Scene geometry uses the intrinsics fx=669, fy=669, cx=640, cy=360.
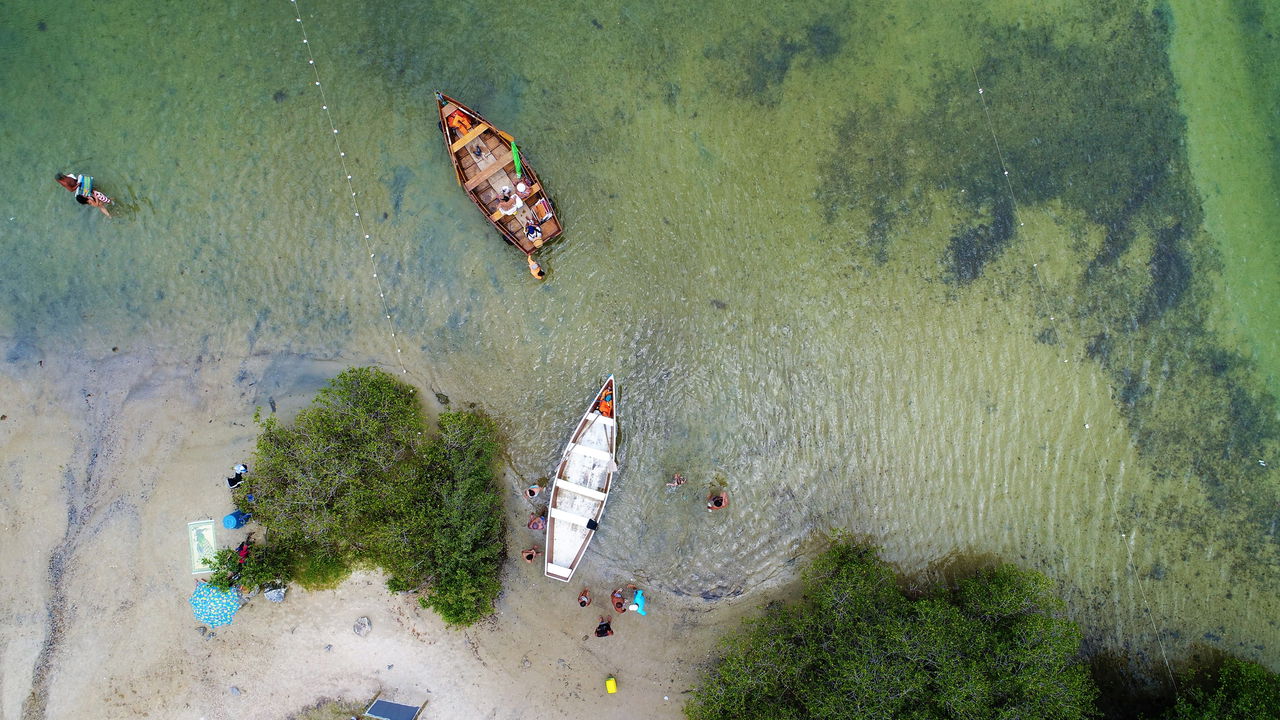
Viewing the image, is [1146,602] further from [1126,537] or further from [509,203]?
[509,203]

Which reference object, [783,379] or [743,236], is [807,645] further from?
[743,236]

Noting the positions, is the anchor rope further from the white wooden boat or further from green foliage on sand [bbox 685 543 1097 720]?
the white wooden boat

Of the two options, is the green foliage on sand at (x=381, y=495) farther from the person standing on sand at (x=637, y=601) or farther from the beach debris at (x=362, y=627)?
the person standing on sand at (x=637, y=601)

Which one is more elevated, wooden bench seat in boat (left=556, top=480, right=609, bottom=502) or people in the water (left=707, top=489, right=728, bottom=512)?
wooden bench seat in boat (left=556, top=480, right=609, bottom=502)

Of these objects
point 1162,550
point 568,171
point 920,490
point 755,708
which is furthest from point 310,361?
point 1162,550

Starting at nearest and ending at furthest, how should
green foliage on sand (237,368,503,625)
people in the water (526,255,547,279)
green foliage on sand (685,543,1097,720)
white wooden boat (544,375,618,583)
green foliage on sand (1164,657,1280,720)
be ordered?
green foliage on sand (685,543,1097,720)
green foliage on sand (1164,657,1280,720)
green foliage on sand (237,368,503,625)
white wooden boat (544,375,618,583)
people in the water (526,255,547,279)

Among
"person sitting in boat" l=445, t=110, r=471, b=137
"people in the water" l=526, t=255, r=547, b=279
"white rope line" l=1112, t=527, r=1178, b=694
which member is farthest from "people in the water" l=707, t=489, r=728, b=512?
"person sitting in boat" l=445, t=110, r=471, b=137
